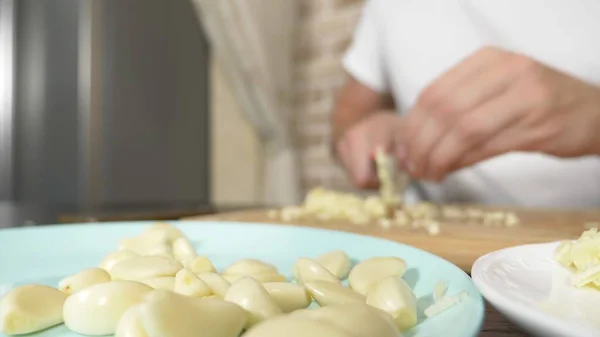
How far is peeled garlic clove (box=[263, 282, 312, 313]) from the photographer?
0.24 m

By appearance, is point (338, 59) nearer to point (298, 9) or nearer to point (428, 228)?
point (298, 9)

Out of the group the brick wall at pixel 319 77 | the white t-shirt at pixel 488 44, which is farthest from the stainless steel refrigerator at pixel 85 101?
the white t-shirt at pixel 488 44

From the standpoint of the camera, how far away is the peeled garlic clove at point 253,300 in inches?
8.7

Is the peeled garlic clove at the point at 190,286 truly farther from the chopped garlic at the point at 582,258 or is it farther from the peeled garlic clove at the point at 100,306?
the chopped garlic at the point at 582,258

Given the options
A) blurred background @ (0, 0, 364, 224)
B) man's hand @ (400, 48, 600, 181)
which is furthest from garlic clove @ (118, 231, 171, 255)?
blurred background @ (0, 0, 364, 224)

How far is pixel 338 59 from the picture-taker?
1.71 meters

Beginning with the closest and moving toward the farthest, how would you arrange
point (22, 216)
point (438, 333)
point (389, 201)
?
point (438, 333)
point (22, 216)
point (389, 201)

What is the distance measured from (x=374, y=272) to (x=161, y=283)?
12 cm

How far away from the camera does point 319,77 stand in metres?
1.78

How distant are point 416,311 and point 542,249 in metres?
0.11

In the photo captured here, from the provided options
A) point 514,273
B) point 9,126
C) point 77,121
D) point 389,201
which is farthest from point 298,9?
point 514,273

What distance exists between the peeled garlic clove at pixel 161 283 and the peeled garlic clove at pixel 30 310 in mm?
41

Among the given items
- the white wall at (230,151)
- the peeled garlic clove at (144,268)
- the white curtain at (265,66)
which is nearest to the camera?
the peeled garlic clove at (144,268)

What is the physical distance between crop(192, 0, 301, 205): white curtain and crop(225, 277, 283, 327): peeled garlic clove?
4.87 feet
